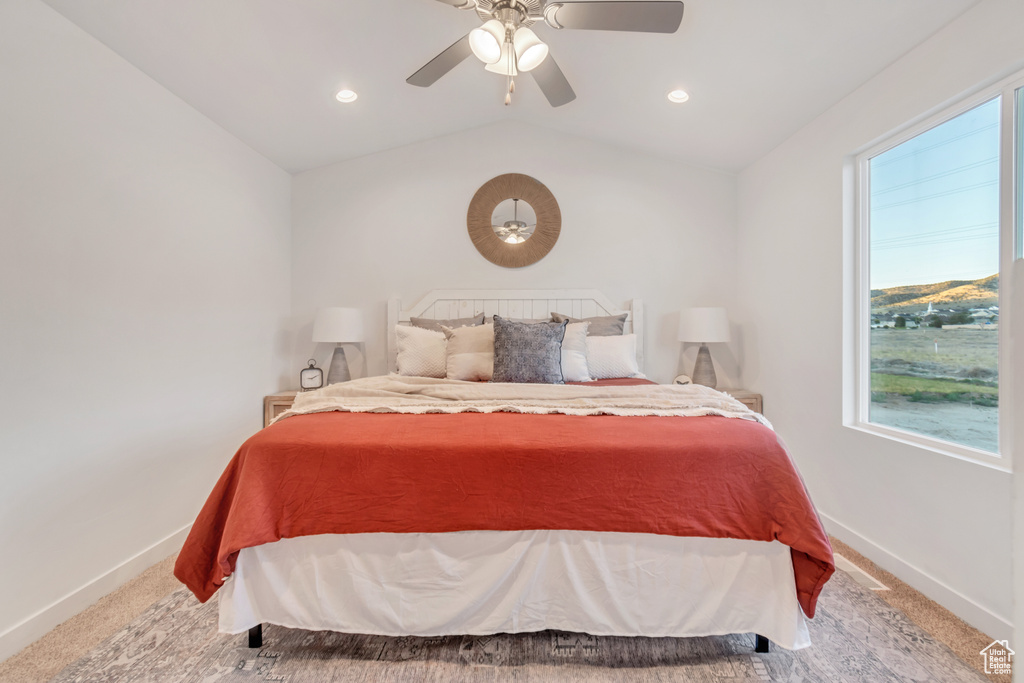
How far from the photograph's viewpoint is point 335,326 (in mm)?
3205

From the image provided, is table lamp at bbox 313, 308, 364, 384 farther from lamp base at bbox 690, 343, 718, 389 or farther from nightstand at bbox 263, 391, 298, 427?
lamp base at bbox 690, 343, 718, 389

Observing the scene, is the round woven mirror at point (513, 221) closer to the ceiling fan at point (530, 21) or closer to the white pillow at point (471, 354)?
the white pillow at point (471, 354)

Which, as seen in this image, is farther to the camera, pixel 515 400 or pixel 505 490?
pixel 515 400

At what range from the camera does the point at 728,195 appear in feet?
11.8

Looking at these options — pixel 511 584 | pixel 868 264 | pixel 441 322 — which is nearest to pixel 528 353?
pixel 441 322

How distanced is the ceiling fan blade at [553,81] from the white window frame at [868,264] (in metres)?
1.61

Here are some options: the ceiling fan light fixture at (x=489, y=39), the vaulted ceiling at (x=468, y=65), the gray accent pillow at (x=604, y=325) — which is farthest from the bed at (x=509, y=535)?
the vaulted ceiling at (x=468, y=65)

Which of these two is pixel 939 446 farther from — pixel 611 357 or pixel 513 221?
pixel 513 221

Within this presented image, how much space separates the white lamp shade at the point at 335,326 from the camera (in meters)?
3.20

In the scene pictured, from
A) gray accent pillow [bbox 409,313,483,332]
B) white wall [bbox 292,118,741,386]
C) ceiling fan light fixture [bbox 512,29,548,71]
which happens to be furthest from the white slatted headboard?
ceiling fan light fixture [bbox 512,29,548,71]

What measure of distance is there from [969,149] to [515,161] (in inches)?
103

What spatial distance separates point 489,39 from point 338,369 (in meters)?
2.41

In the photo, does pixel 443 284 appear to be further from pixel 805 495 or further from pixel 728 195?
pixel 805 495

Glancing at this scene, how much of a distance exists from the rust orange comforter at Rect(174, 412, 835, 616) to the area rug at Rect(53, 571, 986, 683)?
28 centimetres
